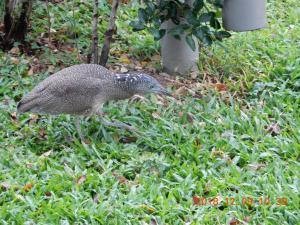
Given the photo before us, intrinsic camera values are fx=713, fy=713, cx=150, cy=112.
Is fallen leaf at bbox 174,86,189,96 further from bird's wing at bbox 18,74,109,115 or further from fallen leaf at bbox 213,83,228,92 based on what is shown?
bird's wing at bbox 18,74,109,115

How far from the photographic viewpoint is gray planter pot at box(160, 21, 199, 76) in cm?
752

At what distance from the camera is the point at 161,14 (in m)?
7.04

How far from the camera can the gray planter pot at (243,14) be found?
7047 mm

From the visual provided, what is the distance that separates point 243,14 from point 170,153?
6.02 feet

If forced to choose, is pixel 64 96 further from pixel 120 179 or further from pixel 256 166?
pixel 256 166

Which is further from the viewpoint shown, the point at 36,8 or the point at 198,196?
the point at 36,8

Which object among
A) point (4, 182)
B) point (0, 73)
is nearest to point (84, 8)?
point (0, 73)

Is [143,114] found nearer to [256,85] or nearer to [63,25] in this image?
[256,85]

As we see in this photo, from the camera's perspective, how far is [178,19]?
710 centimetres

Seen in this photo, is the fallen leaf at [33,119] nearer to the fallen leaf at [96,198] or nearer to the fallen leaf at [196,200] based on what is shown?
the fallen leaf at [96,198]

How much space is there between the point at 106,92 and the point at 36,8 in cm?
262

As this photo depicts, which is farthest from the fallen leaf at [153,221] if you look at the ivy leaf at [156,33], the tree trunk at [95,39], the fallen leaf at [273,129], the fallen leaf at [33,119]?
the tree trunk at [95,39]

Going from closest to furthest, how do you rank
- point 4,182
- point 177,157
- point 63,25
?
1. point 4,182
2. point 177,157
3. point 63,25
